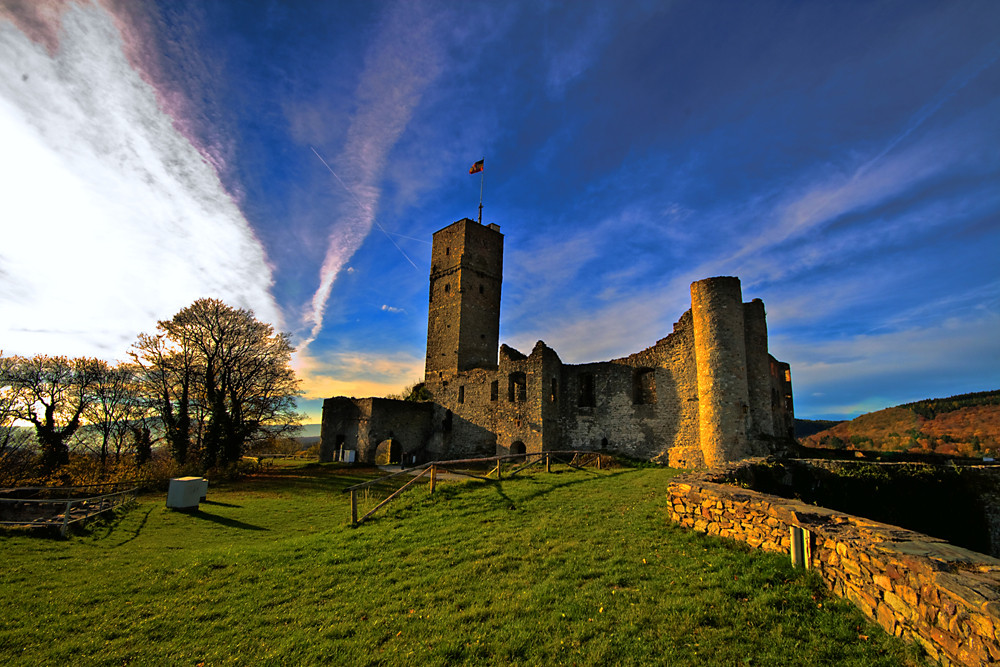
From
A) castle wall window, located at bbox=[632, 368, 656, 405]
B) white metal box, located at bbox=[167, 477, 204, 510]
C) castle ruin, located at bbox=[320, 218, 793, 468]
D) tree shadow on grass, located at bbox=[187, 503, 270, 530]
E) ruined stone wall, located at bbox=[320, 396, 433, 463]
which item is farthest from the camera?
ruined stone wall, located at bbox=[320, 396, 433, 463]

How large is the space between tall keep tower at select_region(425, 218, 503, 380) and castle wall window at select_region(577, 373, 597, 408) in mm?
11388

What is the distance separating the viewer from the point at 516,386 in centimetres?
2538

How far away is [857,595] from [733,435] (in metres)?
13.6

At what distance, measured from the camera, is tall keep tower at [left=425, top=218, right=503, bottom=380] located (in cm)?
3341

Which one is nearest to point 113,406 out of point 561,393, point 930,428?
point 561,393

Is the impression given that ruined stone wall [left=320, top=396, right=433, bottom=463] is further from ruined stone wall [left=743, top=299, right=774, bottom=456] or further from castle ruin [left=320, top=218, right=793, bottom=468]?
ruined stone wall [left=743, top=299, right=774, bottom=456]

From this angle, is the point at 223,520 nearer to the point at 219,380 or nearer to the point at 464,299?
the point at 219,380

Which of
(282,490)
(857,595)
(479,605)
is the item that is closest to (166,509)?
(282,490)

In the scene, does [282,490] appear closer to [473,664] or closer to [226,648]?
[226,648]

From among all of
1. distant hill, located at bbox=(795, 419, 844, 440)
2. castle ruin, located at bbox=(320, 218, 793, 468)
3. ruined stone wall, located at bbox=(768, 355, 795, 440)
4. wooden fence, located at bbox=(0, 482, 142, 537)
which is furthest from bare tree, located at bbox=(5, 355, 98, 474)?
distant hill, located at bbox=(795, 419, 844, 440)

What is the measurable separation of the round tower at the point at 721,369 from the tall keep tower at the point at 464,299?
61.1 ft

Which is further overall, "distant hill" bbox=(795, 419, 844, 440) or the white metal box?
"distant hill" bbox=(795, 419, 844, 440)

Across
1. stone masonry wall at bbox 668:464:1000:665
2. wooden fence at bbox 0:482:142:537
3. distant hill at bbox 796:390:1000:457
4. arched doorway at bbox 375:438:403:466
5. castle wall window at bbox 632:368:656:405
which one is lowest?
wooden fence at bbox 0:482:142:537

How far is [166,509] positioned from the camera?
14438 millimetres
